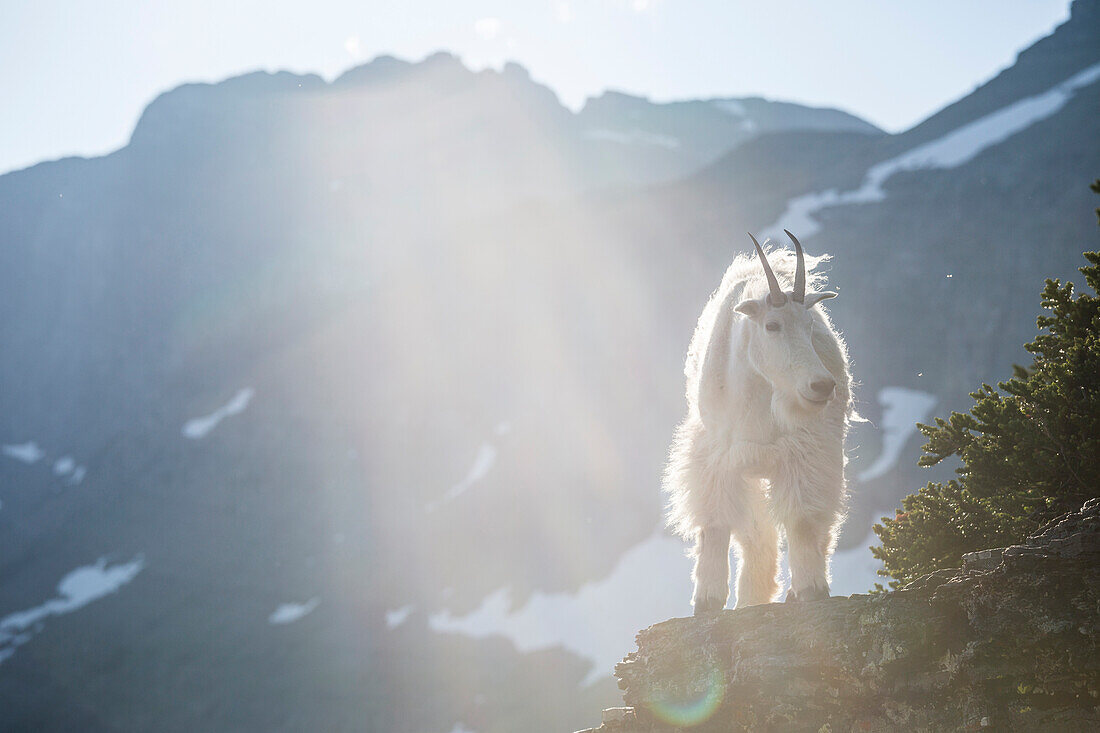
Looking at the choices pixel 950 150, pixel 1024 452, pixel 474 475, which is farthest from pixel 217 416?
pixel 1024 452

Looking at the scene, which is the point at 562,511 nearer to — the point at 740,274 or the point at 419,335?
the point at 419,335

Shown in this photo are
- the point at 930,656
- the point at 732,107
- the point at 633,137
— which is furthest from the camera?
the point at 732,107

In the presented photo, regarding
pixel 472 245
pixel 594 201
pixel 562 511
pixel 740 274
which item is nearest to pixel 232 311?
pixel 472 245

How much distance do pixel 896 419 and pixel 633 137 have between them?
123m

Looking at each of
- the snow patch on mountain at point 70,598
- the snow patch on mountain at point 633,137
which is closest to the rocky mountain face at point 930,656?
the snow patch on mountain at point 70,598

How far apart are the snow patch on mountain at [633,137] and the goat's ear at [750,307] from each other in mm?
145554

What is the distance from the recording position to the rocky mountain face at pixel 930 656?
3.67 m

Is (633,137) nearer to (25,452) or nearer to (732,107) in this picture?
(732,107)

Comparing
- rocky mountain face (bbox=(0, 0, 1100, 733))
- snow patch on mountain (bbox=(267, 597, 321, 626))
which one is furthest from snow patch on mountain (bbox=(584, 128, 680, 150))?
snow patch on mountain (bbox=(267, 597, 321, 626))

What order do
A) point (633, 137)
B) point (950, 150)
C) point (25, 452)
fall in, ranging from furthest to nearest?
point (633, 137), point (25, 452), point (950, 150)

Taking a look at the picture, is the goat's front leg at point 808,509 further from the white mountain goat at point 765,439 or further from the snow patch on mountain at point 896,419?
the snow patch on mountain at point 896,419

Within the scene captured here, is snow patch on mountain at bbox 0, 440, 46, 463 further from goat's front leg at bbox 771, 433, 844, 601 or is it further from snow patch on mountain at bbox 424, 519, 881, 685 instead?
goat's front leg at bbox 771, 433, 844, 601

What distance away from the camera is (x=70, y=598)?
50188 mm

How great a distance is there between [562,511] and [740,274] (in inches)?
1344
